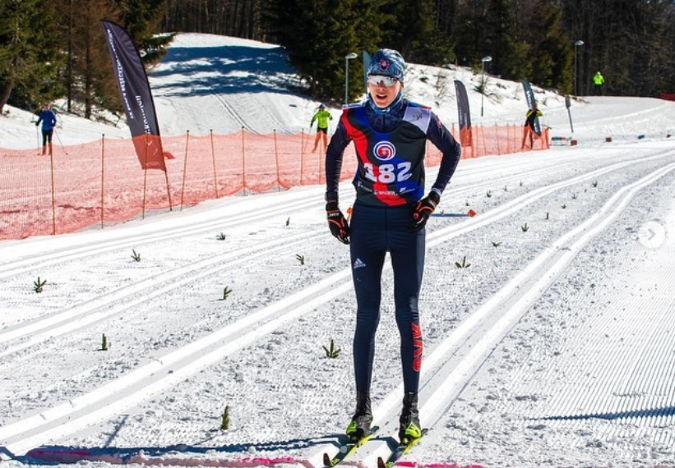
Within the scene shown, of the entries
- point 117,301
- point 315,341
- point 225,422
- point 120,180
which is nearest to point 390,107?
point 225,422

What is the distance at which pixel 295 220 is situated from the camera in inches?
573

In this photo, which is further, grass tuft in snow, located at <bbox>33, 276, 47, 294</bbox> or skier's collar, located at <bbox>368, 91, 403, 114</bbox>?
grass tuft in snow, located at <bbox>33, 276, 47, 294</bbox>

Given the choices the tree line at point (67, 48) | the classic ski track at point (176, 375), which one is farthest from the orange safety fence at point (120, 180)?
the tree line at point (67, 48)

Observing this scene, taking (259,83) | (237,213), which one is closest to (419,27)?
(259,83)

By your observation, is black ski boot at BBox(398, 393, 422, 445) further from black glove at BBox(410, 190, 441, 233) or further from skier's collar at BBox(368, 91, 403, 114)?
skier's collar at BBox(368, 91, 403, 114)

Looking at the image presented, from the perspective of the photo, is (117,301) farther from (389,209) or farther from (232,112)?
(232,112)

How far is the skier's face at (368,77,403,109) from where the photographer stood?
4348 millimetres

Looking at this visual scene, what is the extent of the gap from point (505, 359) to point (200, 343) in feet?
7.76

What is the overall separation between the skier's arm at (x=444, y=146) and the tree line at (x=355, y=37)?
1181 inches

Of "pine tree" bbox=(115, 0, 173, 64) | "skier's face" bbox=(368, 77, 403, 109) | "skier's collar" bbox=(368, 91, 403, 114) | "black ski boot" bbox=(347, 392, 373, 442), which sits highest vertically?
"pine tree" bbox=(115, 0, 173, 64)

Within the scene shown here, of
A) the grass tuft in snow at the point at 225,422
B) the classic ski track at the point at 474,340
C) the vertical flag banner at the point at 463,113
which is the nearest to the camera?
the grass tuft in snow at the point at 225,422

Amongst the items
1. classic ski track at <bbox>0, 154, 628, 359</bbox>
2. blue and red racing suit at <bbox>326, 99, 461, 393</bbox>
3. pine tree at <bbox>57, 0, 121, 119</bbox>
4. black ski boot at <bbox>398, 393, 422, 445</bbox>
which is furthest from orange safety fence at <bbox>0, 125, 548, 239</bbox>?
pine tree at <bbox>57, 0, 121, 119</bbox>

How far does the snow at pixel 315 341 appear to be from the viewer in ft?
14.5

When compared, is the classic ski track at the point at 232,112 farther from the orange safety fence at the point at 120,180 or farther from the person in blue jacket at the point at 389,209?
the person in blue jacket at the point at 389,209
